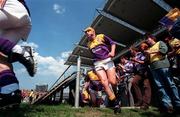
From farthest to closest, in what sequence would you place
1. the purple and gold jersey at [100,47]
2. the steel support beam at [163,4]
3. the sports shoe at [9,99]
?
the steel support beam at [163,4]
the purple and gold jersey at [100,47]
the sports shoe at [9,99]

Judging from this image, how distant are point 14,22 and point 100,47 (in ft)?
13.9

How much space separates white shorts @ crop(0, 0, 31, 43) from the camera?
3.35m

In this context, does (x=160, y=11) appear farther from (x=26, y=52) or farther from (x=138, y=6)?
(x=26, y=52)

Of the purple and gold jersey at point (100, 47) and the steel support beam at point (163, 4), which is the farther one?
the steel support beam at point (163, 4)

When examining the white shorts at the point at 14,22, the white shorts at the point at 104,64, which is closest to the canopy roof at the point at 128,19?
the white shorts at the point at 104,64

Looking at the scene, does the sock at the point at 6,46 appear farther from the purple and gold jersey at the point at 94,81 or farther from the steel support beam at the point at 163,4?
the steel support beam at the point at 163,4

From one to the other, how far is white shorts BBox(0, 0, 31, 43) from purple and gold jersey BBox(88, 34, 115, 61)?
12.8ft

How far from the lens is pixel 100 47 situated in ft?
24.8

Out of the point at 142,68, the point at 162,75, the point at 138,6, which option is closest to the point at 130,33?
the point at 138,6

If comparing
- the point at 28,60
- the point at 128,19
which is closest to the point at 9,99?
the point at 28,60

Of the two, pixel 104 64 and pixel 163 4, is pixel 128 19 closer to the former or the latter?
pixel 163 4

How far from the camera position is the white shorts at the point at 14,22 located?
335 centimetres

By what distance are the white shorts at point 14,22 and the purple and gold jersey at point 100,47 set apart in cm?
389

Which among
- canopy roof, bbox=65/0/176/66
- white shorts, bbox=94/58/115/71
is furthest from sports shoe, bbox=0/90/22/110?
canopy roof, bbox=65/0/176/66
